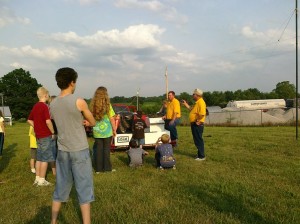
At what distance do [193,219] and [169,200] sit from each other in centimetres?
100

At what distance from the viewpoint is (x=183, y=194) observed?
18.8ft

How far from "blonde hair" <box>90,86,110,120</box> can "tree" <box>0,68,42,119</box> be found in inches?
2470

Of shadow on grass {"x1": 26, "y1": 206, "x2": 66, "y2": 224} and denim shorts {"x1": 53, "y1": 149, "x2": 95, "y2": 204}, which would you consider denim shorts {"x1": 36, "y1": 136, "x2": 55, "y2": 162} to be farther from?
denim shorts {"x1": 53, "y1": 149, "x2": 95, "y2": 204}

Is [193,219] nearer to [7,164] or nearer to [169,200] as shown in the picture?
[169,200]

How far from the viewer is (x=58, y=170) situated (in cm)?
406

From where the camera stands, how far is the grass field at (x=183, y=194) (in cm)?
463

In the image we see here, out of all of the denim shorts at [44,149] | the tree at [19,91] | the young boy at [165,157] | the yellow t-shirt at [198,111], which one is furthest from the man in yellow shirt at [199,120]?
the tree at [19,91]

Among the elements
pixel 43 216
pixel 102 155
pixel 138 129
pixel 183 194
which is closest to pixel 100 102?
pixel 102 155

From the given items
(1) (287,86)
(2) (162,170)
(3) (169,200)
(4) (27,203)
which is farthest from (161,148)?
(1) (287,86)

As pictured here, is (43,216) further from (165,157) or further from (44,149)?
(165,157)

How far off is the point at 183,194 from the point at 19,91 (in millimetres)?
68585

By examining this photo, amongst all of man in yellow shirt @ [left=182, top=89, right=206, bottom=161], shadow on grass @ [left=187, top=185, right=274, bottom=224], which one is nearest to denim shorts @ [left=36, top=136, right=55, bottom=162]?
shadow on grass @ [left=187, top=185, right=274, bottom=224]

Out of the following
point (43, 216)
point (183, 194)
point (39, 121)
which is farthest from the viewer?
point (39, 121)

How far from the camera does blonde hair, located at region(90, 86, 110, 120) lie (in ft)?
25.1
